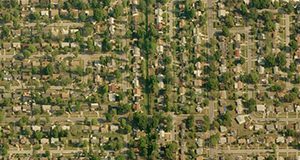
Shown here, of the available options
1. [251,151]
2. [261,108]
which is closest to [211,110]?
[261,108]

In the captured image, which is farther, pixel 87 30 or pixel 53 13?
pixel 53 13

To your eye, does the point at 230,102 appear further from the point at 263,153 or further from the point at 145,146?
the point at 145,146

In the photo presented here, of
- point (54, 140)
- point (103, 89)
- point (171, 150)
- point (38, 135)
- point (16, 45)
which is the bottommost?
point (171, 150)

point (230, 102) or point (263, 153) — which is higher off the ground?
point (230, 102)

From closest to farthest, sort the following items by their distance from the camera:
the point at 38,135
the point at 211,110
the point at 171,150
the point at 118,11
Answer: the point at 171,150, the point at 38,135, the point at 211,110, the point at 118,11

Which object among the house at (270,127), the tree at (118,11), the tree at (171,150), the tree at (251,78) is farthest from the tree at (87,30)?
the house at (270,127)

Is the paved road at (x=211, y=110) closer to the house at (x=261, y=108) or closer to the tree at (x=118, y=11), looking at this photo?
the house at (x=261, y=108)

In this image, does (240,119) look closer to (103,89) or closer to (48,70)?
(103,89)

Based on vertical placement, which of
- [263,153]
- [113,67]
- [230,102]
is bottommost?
[263,153]

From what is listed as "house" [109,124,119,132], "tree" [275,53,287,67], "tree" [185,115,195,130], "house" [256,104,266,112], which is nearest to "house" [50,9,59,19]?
"house" [109,124,119,132]

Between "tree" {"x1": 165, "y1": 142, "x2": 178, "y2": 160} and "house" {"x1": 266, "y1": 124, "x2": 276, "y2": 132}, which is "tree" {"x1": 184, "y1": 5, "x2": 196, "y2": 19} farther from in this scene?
"house" {"x1": 266, "y1": 124, "x2": 276, "y2": 132}

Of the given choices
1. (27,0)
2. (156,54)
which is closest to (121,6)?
(156,54)
